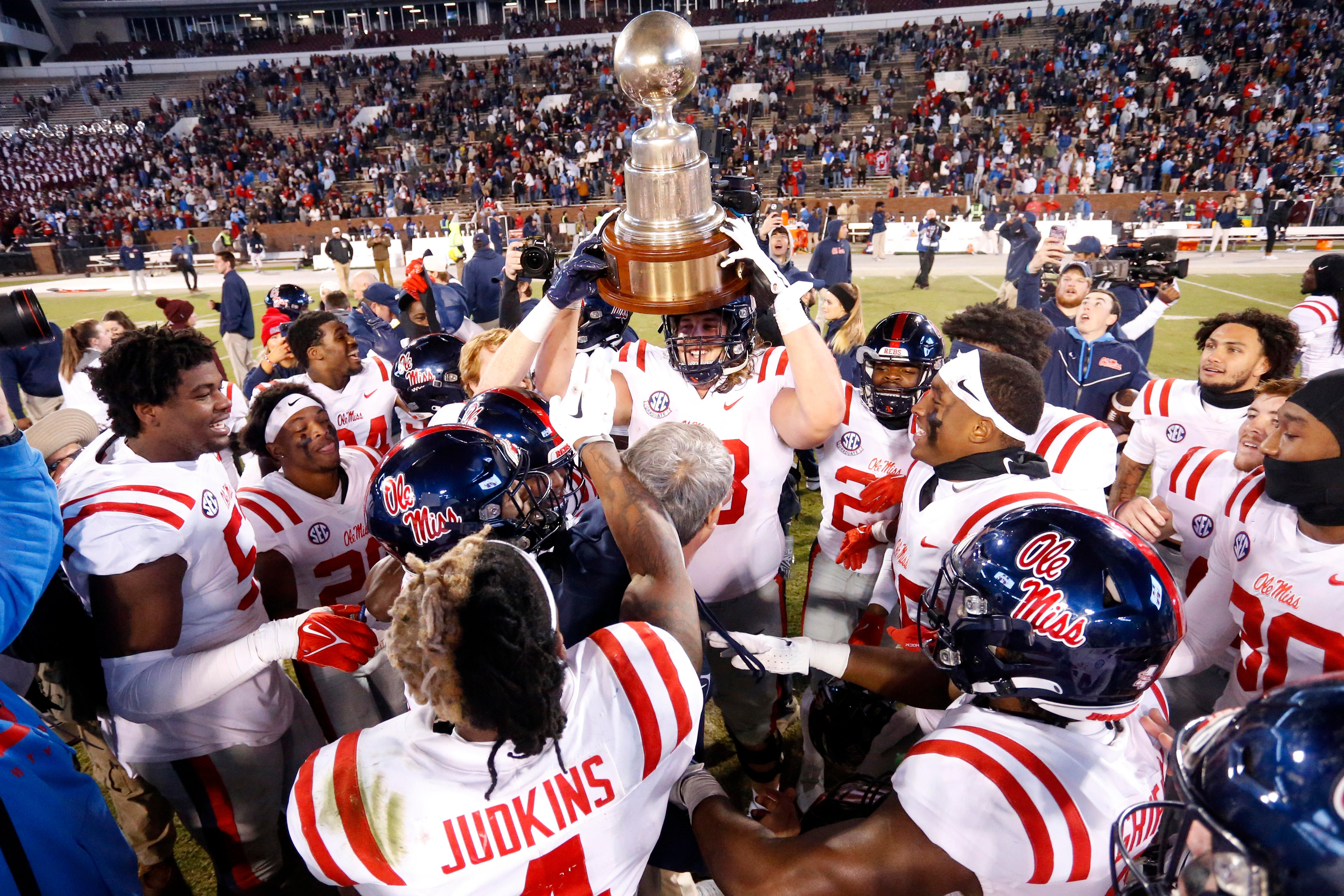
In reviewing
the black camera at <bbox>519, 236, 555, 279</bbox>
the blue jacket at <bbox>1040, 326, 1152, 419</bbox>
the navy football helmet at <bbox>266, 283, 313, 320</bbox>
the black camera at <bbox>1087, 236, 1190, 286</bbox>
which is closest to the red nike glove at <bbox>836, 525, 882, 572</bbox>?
the black camera at <bbox>519, 236, 555, 279</bbox>

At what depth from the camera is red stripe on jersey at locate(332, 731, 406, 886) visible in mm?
1483

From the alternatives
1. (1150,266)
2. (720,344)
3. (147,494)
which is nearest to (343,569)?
(147,494)

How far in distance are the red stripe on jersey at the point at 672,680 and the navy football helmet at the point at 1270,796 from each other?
0.88 metres

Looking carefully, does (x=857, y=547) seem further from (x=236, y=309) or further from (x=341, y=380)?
(x=236, y=309)

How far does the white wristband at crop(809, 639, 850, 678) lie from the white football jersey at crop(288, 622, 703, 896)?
0.76m

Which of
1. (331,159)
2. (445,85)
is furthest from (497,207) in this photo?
(445,85)

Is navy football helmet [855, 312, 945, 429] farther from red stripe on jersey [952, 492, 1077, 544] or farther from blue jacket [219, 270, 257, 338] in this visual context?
blue jacket [219, 270, 257, 338]

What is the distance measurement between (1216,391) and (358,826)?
450 cm

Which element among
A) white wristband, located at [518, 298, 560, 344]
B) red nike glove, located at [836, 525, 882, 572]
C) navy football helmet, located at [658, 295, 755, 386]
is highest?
white wristband, located at [518, 298, 560, 344]

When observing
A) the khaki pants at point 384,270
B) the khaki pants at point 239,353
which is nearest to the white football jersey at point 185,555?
the khaki pants at point 239,353

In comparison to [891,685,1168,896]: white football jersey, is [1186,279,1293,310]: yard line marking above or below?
below

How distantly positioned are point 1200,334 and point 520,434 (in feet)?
13.2

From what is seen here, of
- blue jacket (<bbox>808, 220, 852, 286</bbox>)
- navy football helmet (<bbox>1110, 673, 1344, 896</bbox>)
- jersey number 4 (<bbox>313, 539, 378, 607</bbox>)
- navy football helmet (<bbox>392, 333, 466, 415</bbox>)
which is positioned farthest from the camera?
blue jacket (<bbox>808, 220, 852, 286</bbox>)

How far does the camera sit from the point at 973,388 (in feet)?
9.12
